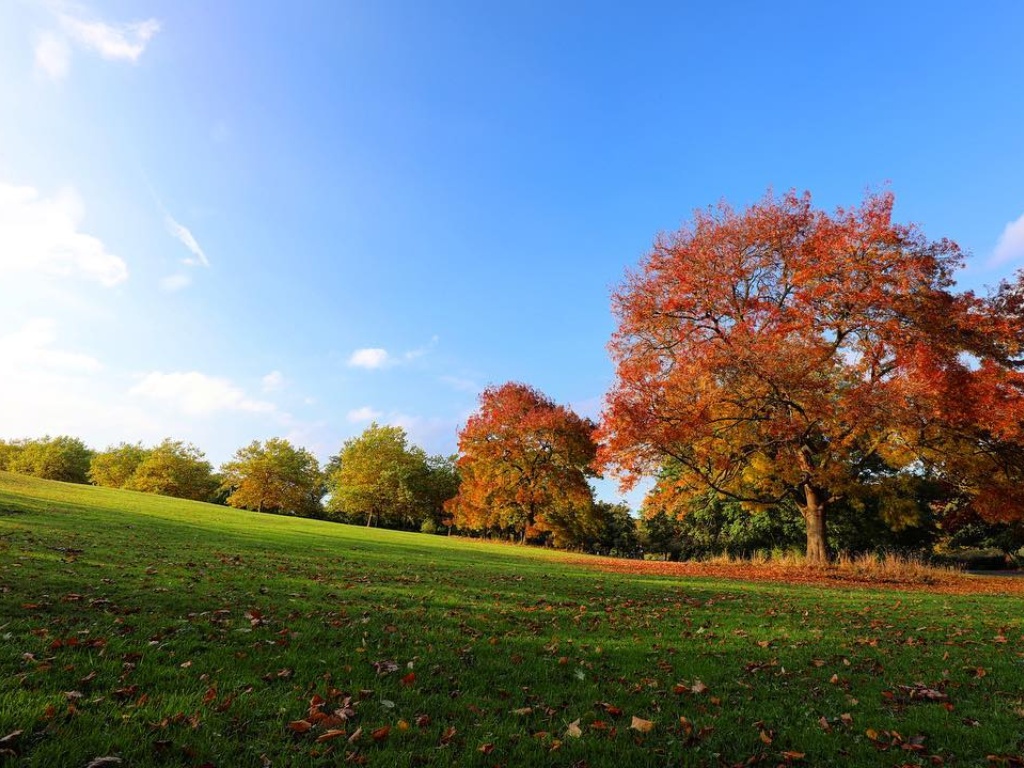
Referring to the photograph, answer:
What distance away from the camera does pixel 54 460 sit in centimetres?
7612

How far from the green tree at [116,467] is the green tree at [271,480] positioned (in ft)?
55.6

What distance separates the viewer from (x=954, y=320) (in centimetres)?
2005

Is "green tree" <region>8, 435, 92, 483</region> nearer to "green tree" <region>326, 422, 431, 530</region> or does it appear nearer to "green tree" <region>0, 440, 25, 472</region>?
"green tree" <region>0, 440, 25, 472</region>

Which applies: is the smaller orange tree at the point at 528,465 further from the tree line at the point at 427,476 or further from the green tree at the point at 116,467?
the green tree at the point at 116,467

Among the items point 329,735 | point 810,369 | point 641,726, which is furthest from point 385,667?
point 810,369

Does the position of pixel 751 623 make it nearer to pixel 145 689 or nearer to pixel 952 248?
pixel 145 689

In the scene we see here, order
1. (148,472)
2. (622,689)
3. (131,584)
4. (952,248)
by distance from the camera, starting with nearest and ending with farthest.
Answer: (622,689) → (131,584) → (952,248) → (148,472)

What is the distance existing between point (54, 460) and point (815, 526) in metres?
94.9

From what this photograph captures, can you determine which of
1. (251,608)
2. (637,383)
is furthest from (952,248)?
(251,608)

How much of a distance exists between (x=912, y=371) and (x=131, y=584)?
2446cm

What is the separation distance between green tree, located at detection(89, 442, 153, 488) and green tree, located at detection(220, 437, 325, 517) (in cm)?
1694

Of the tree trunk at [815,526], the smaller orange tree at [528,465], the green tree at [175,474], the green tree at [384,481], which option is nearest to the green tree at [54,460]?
the green tree at [175,474]

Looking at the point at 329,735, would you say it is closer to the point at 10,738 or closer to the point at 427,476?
the point at 10,738

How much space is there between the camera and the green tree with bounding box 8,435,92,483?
75812mm
